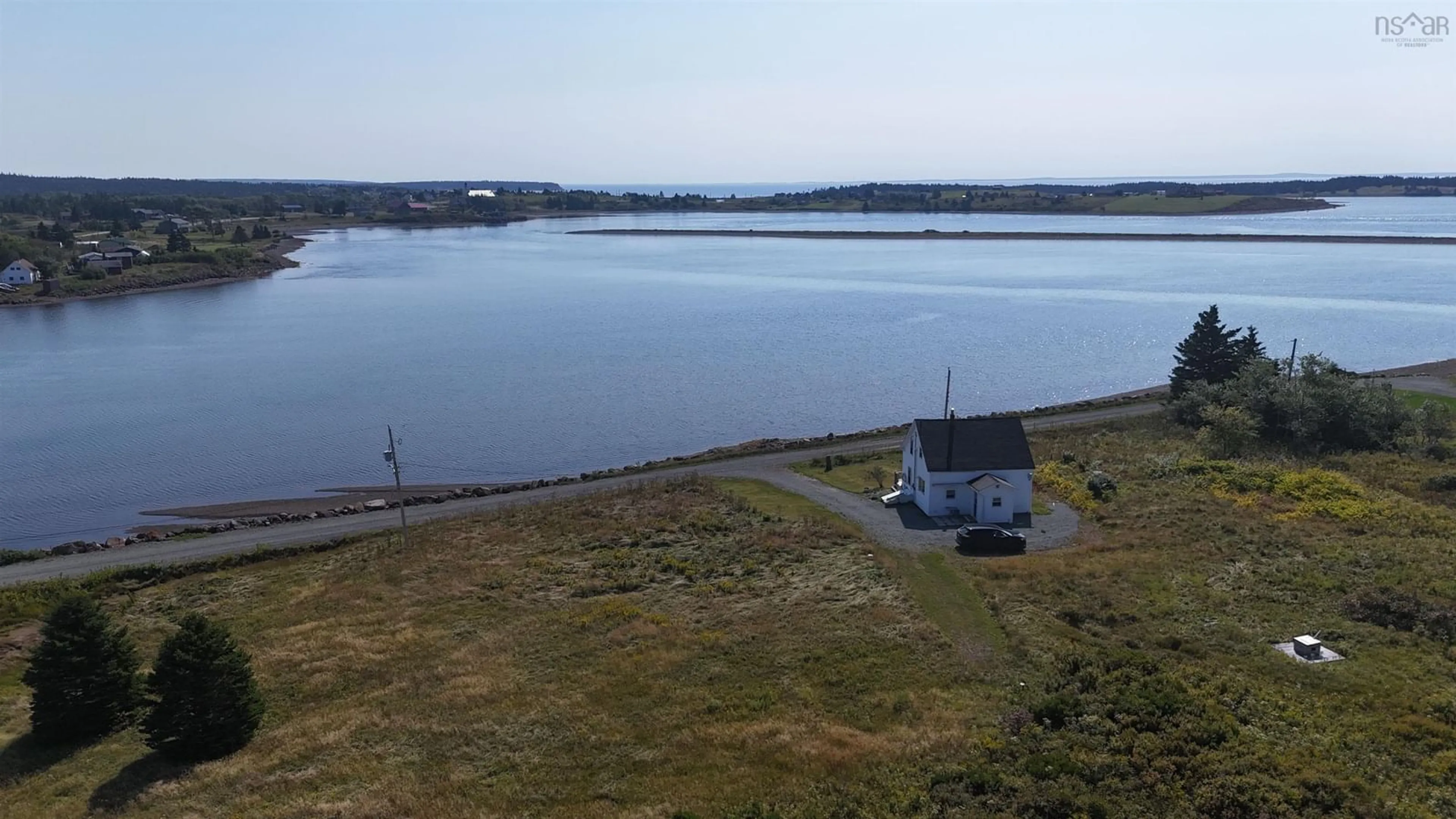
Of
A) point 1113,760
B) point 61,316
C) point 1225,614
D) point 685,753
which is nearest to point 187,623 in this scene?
point 685,753

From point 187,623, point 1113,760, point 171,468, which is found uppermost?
point 187,623

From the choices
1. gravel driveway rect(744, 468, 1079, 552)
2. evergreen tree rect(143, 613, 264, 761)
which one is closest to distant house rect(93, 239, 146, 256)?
gravel driveway rect(744, 468, 1079, 552)

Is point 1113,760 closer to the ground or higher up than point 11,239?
closer to the ground

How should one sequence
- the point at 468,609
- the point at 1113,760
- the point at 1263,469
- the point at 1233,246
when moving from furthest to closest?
the point at 1233,246 → the point at 1263,469 → the point at 468,609 → the point at 1113,760

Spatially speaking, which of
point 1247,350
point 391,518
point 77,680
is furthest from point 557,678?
point 1247,350

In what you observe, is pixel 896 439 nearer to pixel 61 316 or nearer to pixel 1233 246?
pixel 61 316

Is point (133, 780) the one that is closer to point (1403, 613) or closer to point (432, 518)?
point (432, 518)

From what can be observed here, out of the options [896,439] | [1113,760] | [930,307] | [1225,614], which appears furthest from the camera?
[930,307]

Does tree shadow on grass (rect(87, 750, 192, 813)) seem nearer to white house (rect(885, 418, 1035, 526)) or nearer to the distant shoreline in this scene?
white house (rect(885, 418, 1035, 526))
